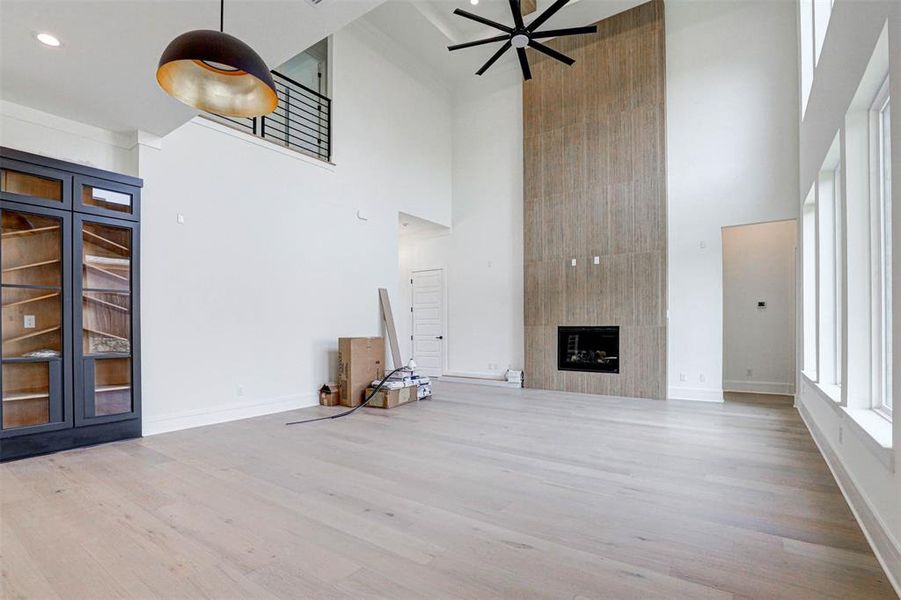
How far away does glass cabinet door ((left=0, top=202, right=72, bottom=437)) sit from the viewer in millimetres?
3612

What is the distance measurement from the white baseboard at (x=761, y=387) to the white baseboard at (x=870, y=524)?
13.8ft

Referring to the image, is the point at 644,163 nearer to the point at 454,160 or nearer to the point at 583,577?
the point at 454,160

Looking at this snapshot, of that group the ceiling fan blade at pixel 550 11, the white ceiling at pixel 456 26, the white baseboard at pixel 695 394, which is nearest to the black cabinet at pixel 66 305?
the ceiling fan blade at pixel 550 11

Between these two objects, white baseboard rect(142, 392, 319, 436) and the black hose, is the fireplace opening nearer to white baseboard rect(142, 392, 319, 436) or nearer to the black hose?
the black hose

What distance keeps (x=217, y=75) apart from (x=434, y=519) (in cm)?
280

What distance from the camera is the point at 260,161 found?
5574 mm

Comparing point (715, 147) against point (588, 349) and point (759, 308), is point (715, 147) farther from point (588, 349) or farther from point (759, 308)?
point (588, 349)

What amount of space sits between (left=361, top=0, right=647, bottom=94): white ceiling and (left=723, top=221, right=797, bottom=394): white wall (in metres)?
4.34

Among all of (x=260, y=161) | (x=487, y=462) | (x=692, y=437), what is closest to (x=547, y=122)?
(x=260, y=161)

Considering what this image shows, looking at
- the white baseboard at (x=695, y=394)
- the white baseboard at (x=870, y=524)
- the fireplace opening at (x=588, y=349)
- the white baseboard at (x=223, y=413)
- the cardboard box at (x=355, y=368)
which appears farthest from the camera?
the fireplace opening at (x=588, y=349)

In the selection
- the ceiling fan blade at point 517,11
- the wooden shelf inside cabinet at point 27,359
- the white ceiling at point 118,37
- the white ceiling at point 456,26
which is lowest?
the wooden shelf inside cabinet at point 27,359

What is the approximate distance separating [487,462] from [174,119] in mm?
4283

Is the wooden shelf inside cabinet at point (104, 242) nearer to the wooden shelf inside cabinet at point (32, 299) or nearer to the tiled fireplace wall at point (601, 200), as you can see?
the wooden shelf inside cabinet at point (32, 299)

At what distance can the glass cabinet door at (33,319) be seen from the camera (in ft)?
11.9
